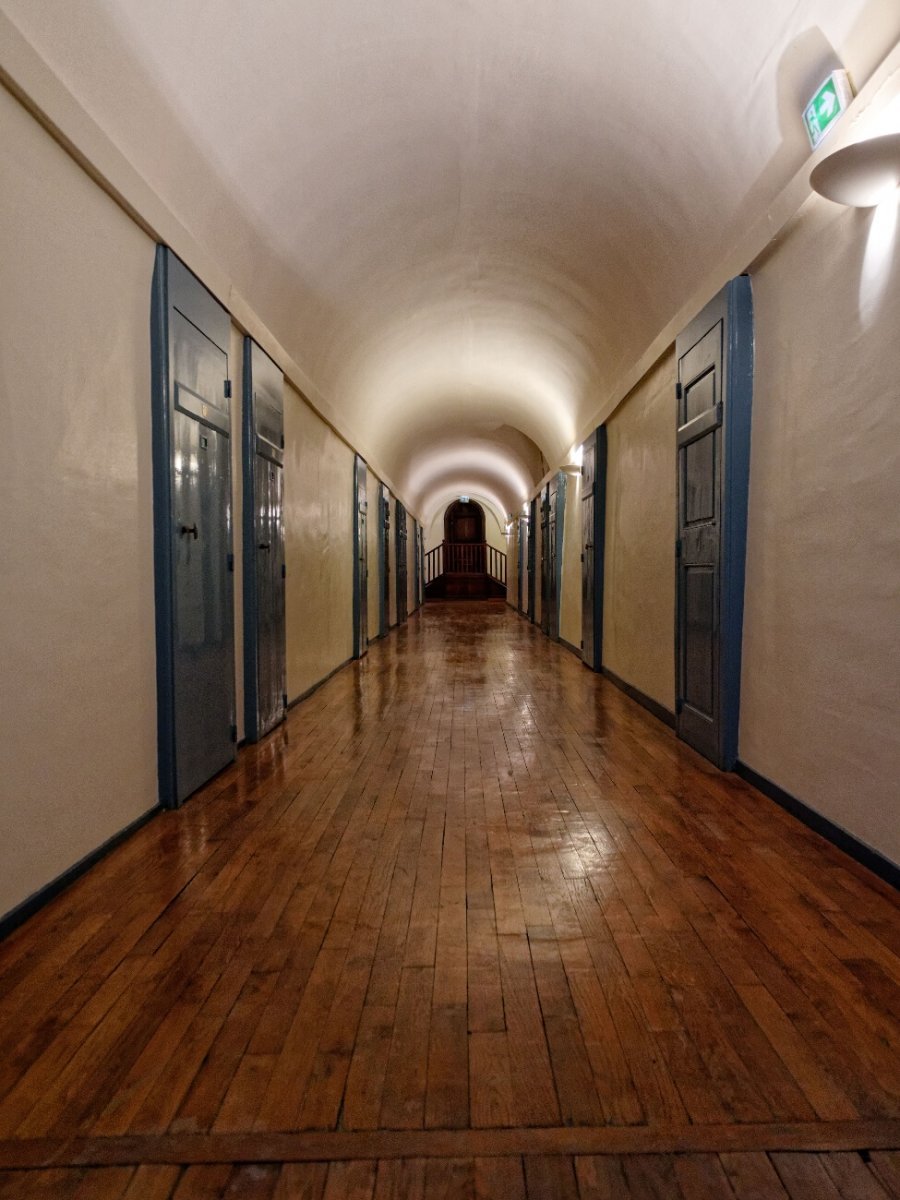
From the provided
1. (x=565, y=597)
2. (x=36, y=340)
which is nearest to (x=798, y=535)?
(x=36, y=340)

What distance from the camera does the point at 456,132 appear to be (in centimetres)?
453

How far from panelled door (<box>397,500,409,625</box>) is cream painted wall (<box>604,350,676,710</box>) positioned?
810 cm

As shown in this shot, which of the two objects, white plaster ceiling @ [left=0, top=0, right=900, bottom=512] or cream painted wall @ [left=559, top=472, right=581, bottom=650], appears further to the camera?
cream painted wall @ [left=559, top=472, right=581, bottom=650]

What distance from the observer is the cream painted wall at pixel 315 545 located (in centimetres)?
650

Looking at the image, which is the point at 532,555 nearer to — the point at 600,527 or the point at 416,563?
the point at 416,563

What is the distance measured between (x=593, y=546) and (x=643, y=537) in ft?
6.57

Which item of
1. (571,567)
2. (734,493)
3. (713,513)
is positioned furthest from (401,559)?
(734,493)

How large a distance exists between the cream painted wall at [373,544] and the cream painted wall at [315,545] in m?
1.74

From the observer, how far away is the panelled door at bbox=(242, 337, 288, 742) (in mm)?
5051

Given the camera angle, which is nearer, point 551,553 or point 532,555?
point 551,553

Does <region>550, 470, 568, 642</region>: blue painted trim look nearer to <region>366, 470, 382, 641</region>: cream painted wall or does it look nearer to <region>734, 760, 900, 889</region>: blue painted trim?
<region>366, 470, 382, 641</region>: cream painted wall

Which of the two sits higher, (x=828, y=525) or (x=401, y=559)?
(x=828, y=525)

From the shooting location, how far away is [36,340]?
2600 mm

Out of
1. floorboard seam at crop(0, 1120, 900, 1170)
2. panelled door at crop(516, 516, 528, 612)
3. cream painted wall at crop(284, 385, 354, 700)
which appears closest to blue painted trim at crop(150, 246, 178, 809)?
floorboard seam at crop(0, 1120, 900, 1170)
